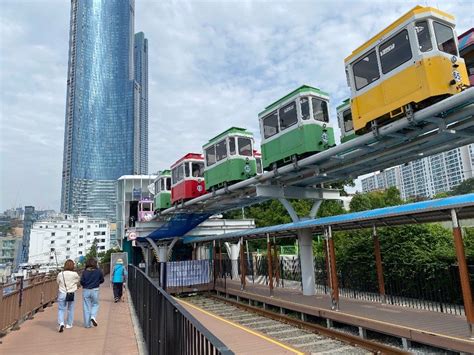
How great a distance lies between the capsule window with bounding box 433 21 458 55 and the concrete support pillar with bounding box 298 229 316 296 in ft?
23.6

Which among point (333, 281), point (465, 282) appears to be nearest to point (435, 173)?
point (333, 281)

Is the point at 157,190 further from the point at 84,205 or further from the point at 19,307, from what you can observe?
the point at 84,205

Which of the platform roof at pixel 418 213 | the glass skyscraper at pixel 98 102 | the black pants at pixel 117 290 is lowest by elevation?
the black pants at pixel 117 290

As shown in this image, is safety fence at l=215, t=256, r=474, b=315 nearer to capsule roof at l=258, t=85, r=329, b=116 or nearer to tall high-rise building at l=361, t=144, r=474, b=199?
capsule roof at l=258, t=85, r=329, b=116

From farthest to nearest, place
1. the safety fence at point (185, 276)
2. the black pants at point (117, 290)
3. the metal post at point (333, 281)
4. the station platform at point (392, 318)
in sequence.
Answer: the safety fence at point (185, 276) < the black pants at point (117, 290) < the metal post at point (333, 281) < the station platform at point (392, 318)

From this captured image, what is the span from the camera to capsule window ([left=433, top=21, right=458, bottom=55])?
7.92m

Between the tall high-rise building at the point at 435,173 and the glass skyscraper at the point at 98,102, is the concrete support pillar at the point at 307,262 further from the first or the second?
the glass skyscraper at the point at 98,102

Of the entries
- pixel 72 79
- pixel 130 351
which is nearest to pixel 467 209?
pixel 130 351

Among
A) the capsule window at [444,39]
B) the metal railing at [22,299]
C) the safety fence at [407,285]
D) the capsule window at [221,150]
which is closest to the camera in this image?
the metal railing at [22,299]

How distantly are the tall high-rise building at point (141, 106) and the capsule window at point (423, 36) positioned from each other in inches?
5232

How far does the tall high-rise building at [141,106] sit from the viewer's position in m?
140

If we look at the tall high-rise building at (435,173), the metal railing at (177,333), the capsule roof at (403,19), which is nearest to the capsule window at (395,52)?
the capsule roof at (403,19)

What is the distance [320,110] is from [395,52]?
3.65 meters

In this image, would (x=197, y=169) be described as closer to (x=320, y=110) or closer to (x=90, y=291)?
(x=320, y=110)
